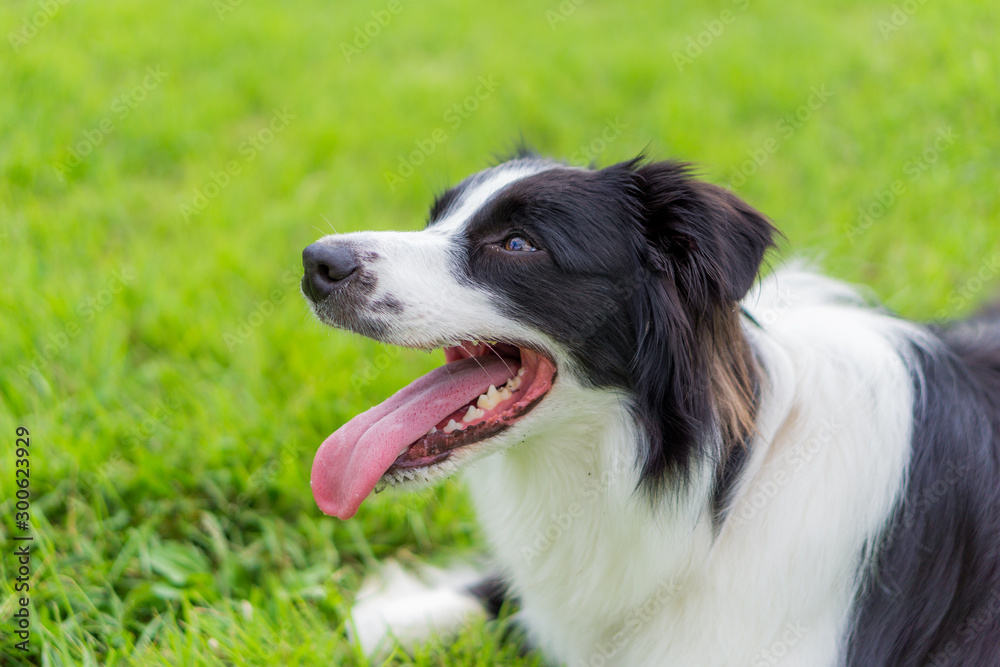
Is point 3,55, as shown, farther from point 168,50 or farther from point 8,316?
point 8,316

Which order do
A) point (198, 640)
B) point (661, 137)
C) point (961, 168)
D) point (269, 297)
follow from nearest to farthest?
→ point (198, 640), point (269, 297), point (961, 168), point (661, 137)

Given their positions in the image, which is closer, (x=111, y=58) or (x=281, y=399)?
(x=281, y=399)

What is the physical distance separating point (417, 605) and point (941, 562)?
1.67 m

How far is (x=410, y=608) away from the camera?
9.18 feet

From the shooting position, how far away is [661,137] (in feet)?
17.8

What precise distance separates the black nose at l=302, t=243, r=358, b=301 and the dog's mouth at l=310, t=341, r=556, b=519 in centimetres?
37

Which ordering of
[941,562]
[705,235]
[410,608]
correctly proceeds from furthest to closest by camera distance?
1. [410,608]
2. [941,562]
3. [705,235]

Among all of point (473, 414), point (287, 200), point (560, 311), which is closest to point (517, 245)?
point (560, 311)

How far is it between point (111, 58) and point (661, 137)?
4.18m

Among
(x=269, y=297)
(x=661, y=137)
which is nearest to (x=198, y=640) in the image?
(x=269, y=297)

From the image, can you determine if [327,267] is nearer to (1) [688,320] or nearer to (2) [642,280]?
(2) [642,280]

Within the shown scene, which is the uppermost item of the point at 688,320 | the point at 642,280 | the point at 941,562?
the point at 642,280

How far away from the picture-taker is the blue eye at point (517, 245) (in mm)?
2154

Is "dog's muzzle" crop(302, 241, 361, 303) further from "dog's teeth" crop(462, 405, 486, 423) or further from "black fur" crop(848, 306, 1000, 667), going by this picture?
"black fur" crop(848, 306, 1000, 667)
